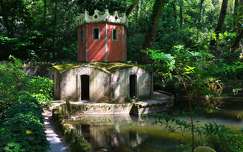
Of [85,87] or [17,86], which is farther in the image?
[85,87]

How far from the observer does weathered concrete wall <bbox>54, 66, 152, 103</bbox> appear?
27578 mm

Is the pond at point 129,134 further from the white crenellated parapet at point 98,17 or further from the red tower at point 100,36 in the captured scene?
the white crenellated parapet at point 98,17

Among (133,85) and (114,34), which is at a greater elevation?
(114,34)

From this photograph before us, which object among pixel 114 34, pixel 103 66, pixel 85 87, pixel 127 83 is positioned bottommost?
pixel 85 87

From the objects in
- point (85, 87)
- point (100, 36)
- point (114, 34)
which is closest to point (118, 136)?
point (85, 87)

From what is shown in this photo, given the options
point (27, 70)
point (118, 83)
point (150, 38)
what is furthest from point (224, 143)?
point (27, 70)

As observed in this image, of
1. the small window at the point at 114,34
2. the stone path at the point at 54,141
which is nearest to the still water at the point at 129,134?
the stone path at the point at 54,141

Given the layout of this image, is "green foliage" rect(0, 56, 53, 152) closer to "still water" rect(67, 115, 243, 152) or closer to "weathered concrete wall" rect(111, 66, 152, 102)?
"still water" rect(67, 115, 243, 152)

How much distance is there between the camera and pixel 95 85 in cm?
2791

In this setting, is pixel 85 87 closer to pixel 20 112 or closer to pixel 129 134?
pixel 129 134

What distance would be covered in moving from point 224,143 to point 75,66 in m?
16.0

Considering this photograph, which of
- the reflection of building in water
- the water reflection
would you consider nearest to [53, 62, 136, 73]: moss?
the water reflection

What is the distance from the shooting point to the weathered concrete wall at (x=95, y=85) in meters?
27.6

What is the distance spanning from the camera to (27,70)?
3334 centimetres
